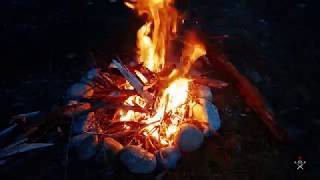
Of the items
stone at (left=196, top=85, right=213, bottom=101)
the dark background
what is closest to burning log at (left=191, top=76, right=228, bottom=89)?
stone at (left=196, top=85, right=213, bottom=101)

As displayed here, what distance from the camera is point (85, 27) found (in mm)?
7461

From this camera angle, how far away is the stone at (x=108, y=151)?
482 cm

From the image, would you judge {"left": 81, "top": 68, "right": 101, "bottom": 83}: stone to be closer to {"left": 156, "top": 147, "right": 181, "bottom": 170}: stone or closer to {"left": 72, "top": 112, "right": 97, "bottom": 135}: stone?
{"left": 72, "top": 112, "right": 97, "bottom": 135}: stone

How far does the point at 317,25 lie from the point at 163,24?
366 cm

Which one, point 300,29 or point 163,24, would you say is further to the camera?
point 300,29

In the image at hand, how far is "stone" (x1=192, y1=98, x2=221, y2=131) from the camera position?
5152 millimetres

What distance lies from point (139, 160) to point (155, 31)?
1.87m

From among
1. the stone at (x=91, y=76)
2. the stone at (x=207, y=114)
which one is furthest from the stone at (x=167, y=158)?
the stone at (x=91, y=76)

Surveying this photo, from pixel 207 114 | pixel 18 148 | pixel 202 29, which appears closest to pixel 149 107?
pixel 207 114

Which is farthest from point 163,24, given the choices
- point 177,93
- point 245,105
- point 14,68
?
point 14,68

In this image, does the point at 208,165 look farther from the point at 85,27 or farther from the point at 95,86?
the point at 85,27

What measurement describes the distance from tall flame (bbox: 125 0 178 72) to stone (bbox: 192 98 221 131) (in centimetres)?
88

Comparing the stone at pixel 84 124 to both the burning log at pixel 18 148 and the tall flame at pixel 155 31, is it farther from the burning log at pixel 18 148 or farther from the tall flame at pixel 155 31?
the tall flame at pixel 155 31

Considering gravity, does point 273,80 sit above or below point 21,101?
above
